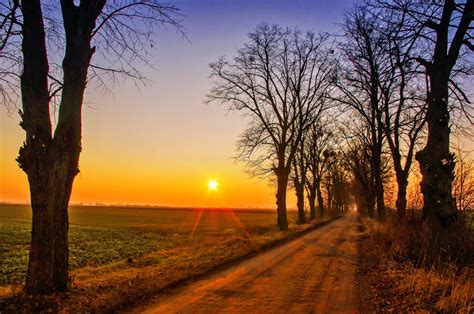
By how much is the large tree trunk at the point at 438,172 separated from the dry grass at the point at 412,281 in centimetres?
81

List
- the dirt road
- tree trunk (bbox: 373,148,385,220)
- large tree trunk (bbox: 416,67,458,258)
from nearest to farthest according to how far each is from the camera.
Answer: the dirt road → large tree trunk (bbox: 416,67,458,258) → tree trunk (bbox: 373,148,385,220)

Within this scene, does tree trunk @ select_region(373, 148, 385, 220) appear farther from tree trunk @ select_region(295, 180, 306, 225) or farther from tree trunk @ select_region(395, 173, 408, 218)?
tree trunk @ select_region(295, 180, 306, 225)

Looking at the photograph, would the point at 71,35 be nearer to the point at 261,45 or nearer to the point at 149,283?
the point at 149,283

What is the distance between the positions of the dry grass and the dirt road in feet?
2.01

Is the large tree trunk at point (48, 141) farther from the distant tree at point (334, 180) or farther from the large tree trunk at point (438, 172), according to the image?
the distant tree at point (334, 180)

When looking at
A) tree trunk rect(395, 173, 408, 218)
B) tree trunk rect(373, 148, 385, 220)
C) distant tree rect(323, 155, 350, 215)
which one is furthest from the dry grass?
distant tree rect(323, 155, 350, 215)

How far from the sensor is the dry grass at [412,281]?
6.12m

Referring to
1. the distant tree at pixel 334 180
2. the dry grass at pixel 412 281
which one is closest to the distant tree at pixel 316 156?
the distant tree at pixel 334 180

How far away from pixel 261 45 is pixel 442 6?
2036cm

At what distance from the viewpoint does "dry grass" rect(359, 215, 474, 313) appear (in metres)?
6.12

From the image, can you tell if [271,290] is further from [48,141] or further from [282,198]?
[282,198]

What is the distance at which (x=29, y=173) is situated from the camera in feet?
26.0

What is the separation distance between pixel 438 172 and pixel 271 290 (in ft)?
16.3

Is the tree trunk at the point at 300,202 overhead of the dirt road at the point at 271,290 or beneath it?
overhead
